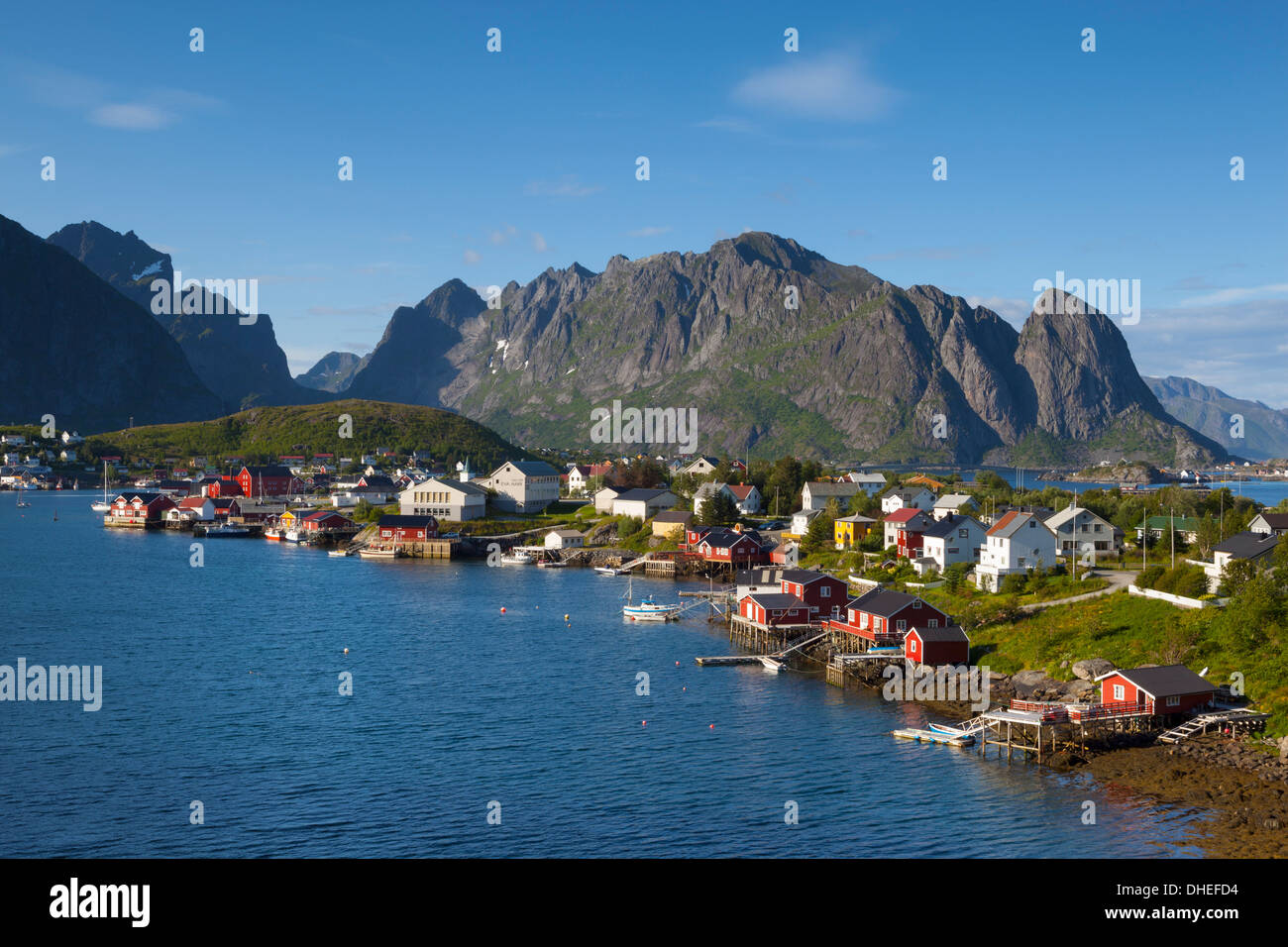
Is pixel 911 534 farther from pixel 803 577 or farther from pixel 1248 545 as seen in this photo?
pixel 1248 545

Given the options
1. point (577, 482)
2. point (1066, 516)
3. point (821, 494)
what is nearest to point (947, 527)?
point (1066, 516)

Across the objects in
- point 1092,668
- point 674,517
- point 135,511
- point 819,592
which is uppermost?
point 135,511

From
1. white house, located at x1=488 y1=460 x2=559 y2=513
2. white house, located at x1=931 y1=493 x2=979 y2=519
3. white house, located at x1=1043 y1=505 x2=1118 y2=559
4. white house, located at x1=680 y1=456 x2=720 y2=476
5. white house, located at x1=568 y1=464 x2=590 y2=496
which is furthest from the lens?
→ white house, located at x1=568 y1=464 x2=590 y2=496

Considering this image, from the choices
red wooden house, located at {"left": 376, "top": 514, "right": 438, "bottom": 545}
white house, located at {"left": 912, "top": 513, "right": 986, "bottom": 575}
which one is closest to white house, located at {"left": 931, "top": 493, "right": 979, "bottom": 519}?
white house, located at {"left": 912, "top": 513, "right": 986, "bottom": 575}

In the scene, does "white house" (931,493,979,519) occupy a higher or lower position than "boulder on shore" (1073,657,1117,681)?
higher

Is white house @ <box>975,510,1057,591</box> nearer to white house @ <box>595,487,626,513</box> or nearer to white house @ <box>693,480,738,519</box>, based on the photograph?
white house @ <box>693,480,738,519</box>

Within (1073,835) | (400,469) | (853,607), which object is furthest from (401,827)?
(400,469)
